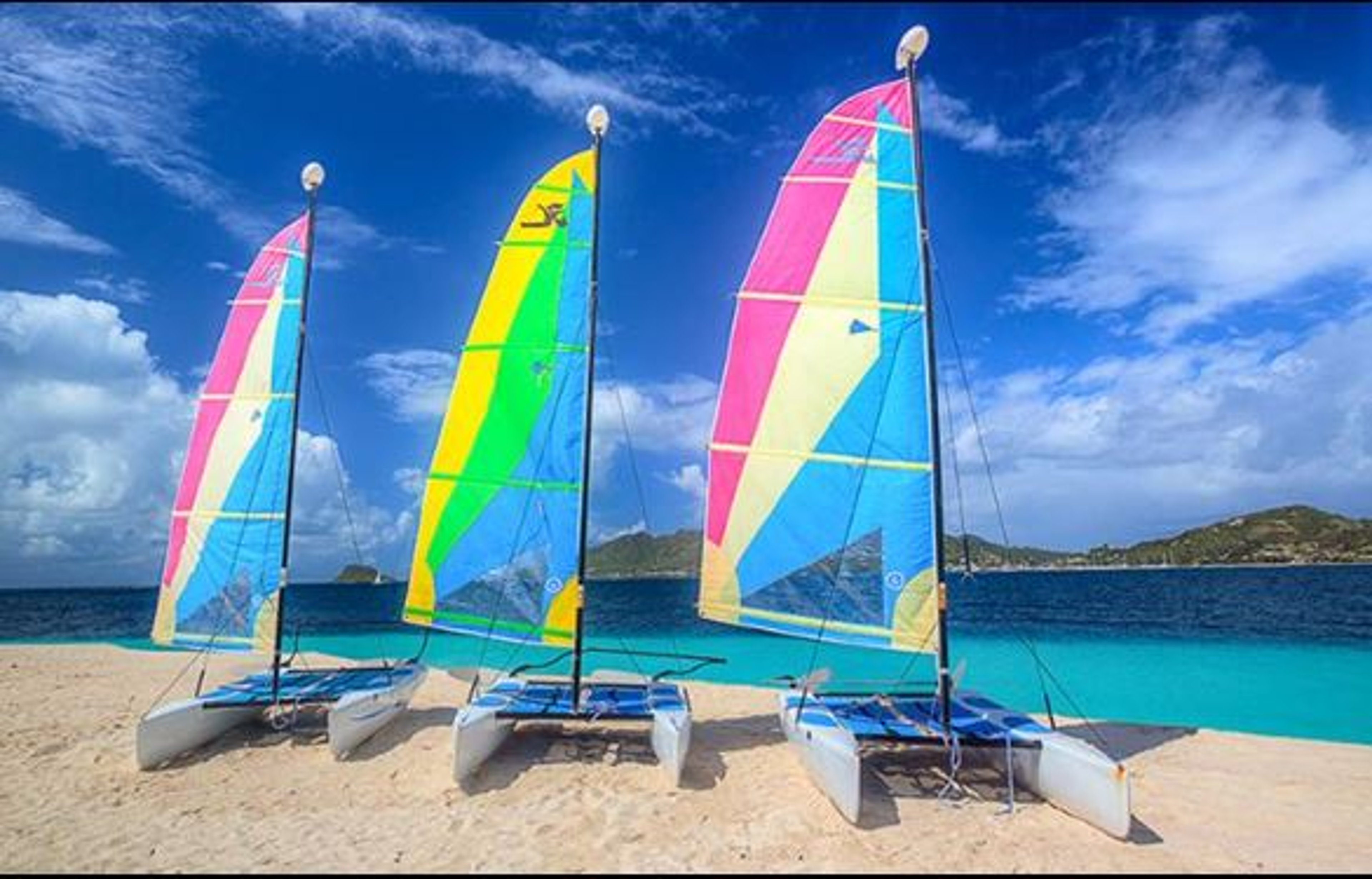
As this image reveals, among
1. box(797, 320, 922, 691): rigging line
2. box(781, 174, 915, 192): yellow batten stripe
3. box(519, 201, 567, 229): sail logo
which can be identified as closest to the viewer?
box(797, 320, 922, 691): rigging line

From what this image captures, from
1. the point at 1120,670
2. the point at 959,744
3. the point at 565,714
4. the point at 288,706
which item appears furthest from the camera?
the point at 1120,670

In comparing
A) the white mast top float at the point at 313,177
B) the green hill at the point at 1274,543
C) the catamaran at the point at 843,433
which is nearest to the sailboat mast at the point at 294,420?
the white mast top float at the point at 313,177

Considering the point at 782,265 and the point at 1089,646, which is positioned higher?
the point at 782,265

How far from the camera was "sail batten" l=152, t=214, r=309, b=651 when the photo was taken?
9.91 metres

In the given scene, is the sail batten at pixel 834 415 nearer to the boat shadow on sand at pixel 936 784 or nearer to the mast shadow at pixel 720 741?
the boat shadow on sand at pixel 936 784

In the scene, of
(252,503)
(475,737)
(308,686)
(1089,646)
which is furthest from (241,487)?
(1089,646)

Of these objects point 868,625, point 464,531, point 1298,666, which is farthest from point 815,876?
point 1298,666

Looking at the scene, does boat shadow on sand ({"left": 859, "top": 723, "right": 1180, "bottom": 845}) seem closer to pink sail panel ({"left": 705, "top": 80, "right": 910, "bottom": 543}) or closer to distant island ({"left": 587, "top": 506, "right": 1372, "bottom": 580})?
pink sail panel ({"left": 705, "top": 80, "right": 910, "bottom": 543})

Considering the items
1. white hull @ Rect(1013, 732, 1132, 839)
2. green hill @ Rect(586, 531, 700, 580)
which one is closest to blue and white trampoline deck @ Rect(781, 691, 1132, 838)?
white hull @ Rect(1013, 732, 1132, 839)

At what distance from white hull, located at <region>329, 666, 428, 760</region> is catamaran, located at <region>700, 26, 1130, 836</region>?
172 inches

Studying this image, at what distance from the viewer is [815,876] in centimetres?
534

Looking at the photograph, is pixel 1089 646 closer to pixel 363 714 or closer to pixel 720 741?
pixel 720 741

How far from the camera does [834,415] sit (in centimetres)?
829

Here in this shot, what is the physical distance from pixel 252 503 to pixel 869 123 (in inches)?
381
